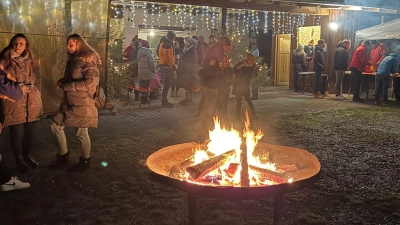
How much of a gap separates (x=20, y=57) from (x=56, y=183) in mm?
1837

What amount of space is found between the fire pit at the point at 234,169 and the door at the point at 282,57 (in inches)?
605

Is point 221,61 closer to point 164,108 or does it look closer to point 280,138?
point 280,138

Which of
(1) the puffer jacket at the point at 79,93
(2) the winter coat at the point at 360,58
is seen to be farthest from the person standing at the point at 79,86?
(2) the winter coat at the point at 360,58

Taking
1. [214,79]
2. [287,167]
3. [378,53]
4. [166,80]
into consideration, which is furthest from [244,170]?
[378,53]

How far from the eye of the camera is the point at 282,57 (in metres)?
19.8

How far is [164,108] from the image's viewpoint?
12219 millimetres

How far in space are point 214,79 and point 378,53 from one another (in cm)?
985

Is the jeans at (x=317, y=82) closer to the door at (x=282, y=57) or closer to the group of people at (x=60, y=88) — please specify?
the door at (x=282, y=57)

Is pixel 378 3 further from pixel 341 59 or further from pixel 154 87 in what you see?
pixel 154 87

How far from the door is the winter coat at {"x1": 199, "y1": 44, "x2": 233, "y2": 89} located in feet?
39.3

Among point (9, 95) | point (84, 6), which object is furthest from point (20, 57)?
point (84, 6)

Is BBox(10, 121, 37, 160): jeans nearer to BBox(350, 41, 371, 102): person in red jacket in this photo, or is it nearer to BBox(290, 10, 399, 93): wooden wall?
BBox(350, 41, 371, 102): person in red jacket

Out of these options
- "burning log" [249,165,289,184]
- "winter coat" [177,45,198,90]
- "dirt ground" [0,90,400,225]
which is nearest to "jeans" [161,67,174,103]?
"winter coat" [177,45,198,90]

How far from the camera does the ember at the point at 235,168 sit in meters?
3.78
